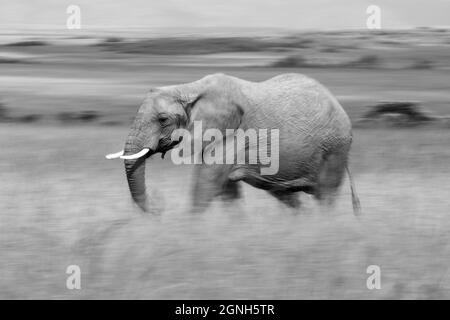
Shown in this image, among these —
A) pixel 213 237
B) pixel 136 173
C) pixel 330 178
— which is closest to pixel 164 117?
pixel 136 173

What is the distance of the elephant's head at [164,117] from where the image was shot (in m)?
8.36

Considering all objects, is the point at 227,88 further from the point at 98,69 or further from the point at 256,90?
the point at 98,69

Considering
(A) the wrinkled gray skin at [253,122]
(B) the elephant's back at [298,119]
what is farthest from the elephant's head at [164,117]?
(B) the elephant's back at [298,119]

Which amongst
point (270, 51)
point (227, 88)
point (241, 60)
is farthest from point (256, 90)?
point (270, 51)

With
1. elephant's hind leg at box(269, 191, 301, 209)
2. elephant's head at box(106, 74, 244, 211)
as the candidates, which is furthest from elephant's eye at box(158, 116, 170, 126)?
elephant's hind leg at box(269, 191, 301, 209)

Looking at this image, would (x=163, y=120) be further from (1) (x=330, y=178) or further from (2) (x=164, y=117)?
(1) (x=330, y=178)

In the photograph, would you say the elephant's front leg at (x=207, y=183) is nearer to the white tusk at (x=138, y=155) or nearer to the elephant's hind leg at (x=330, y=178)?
the white tusk at (x=138, y=155)

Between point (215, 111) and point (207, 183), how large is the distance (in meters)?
0.55

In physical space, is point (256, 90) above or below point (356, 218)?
above

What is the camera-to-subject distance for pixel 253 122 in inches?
328

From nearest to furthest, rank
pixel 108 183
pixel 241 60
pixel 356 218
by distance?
1. pixel 356 218
2. pixel 108 183
3. pixel 241 60

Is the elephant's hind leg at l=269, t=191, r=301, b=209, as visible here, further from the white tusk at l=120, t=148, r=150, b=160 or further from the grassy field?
the white tusk at l=120, t=148, r=150, b=160

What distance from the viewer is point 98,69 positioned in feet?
101

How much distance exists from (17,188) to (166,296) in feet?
11.7
